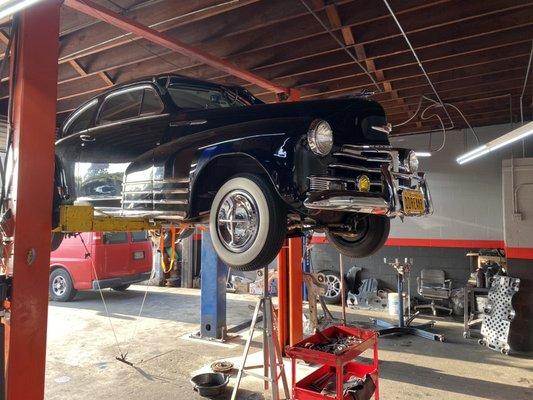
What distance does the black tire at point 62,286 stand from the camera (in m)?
8.42

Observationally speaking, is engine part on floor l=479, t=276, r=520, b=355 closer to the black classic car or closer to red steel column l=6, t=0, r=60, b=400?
the black classic car

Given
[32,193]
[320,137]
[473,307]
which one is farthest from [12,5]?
[473,307]

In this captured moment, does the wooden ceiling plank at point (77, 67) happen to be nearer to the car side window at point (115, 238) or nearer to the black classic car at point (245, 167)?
the black classic car at point (245, 167)

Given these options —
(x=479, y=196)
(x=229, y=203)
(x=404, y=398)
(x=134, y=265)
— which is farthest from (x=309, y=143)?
(x=134, y=265)

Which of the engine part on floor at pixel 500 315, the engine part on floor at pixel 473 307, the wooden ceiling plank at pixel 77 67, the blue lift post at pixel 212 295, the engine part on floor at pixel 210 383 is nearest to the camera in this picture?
the engine part on floor at pixel 210 383

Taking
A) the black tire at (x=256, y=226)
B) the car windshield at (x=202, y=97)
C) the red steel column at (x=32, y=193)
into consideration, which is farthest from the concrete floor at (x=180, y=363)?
the car windshield at (x=202, y=97)

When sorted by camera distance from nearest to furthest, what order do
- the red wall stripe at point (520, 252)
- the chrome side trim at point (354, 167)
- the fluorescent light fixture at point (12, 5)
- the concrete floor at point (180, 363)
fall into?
the fluorescent light fixture at point (12, 5)
the chrome side trim at point (354, 167)
the concrete floor at point (180, 363)
the red wall stripe at point (520, 252)

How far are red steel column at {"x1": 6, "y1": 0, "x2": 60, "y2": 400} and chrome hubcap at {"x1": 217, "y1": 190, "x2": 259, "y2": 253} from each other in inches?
40.9

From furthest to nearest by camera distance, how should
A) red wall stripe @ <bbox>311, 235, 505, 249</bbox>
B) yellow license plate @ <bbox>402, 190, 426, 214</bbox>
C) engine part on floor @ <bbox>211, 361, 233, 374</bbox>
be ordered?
red wall stripe @ <bbox>311, 235, 505, 249</bbox> → engine part on floor @ <bbox>211, 361, 233, 374</bbox> → yellow license plate @ <bbox>402, 190, 426, 214</bbox>

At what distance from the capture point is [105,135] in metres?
3.58

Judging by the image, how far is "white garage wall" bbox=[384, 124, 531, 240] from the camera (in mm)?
7840

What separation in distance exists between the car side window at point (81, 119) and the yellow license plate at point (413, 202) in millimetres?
2999

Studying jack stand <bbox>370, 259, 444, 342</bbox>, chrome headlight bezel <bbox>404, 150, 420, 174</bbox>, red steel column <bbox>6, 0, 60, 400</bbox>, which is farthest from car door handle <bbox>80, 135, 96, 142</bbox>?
jack stand <bbox>370, 259, 444, 342</bbox>

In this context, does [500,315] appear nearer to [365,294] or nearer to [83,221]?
[365,294]
